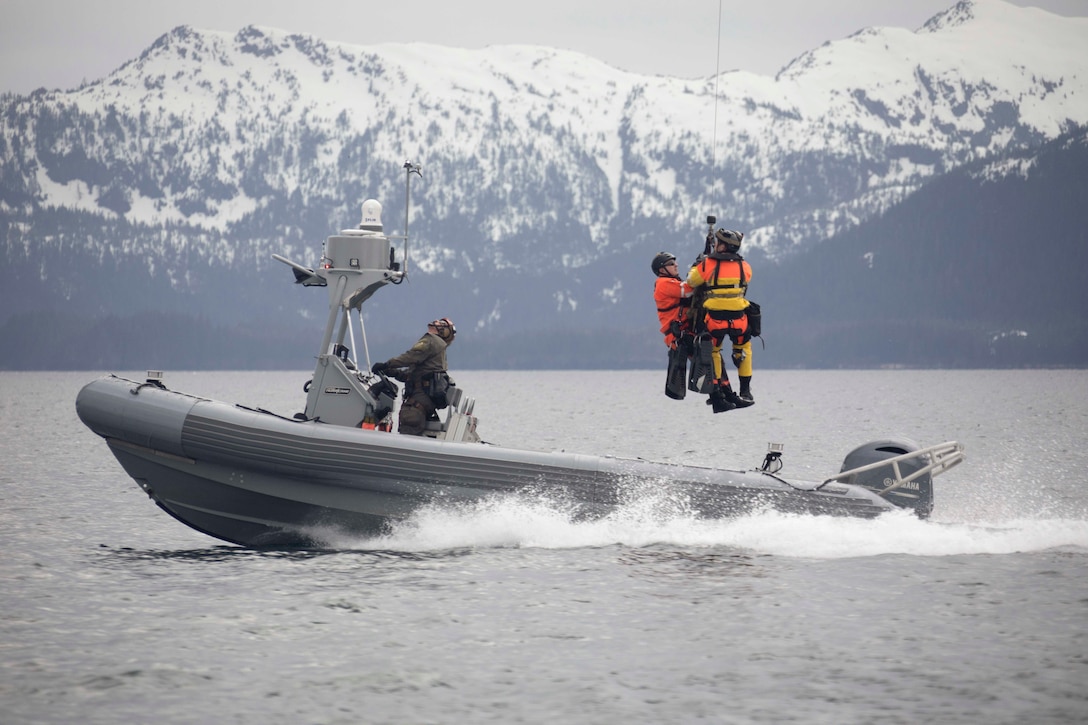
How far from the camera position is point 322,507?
43.9 feet

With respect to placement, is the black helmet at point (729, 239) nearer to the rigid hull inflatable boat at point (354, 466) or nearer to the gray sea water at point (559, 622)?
the rigid hull inflatable boat at point (354, 466)

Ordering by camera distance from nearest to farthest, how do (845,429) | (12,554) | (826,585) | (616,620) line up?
(616,620) < (826,585) < (12,554) < (845,429)

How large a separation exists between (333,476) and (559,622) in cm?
308

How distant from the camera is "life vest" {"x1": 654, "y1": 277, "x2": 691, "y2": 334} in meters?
12.5

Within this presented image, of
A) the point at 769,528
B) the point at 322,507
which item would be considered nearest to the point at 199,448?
the point at 322,507

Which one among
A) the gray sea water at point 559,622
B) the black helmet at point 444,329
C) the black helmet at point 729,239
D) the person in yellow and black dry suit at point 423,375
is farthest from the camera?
the black helmet at point 444,329

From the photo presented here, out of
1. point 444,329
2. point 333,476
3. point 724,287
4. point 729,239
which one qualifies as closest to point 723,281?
point 724,287

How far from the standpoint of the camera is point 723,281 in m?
12.2

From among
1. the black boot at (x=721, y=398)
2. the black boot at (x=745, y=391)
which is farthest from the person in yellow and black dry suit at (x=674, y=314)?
the black boot at (x=745, y=391)

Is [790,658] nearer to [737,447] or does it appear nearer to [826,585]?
[826,585]

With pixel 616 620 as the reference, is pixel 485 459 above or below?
Result: above

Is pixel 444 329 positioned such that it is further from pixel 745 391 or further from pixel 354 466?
pixel 745 391

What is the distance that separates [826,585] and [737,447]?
2640 cm

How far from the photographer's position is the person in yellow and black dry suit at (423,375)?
1324 centimetres
